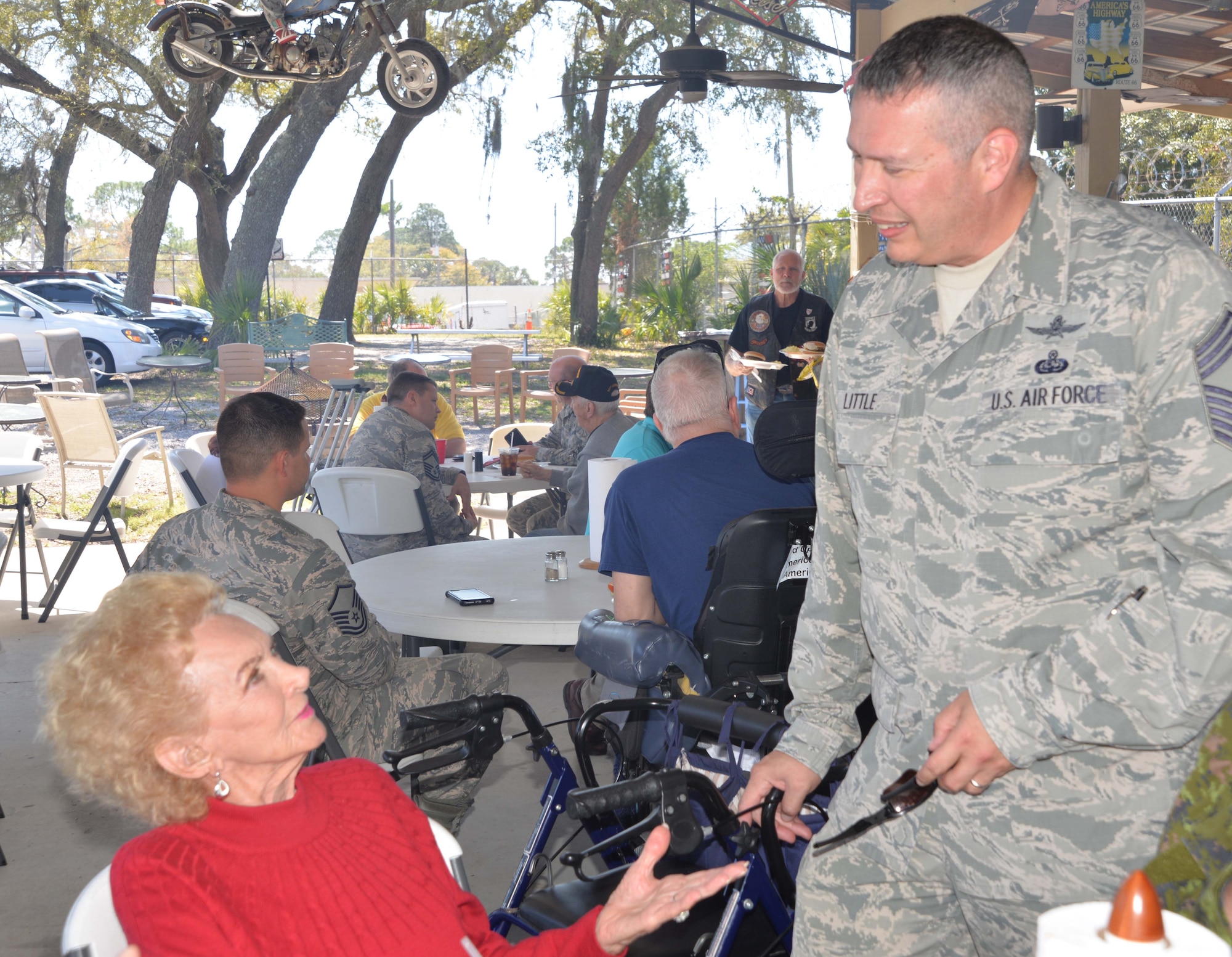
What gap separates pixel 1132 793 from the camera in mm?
1264

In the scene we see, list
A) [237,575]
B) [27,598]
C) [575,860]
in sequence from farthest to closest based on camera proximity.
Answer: [27,598], [237,575], [575,860]

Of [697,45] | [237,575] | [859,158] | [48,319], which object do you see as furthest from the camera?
[48,319]

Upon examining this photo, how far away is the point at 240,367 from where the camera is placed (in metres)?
13.7

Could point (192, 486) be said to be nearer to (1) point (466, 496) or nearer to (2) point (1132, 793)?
(1) point (466, 496)

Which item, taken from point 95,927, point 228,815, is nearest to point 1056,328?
point 228,815

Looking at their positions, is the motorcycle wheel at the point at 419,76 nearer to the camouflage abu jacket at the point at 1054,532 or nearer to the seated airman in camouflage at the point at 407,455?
the seated airman in camouflage at the point at 407,455

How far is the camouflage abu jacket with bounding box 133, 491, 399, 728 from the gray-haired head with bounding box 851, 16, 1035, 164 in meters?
A: 1.96

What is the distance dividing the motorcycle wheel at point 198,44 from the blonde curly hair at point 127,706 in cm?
872

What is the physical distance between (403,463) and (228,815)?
4110 millimetres

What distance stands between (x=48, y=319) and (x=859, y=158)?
57.4ft

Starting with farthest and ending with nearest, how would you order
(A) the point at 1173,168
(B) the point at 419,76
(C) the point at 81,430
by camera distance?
(B) the point at 419,76 < (A) the point at 1173,168 < (C) the point at 81,430

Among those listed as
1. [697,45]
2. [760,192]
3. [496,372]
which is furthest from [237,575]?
[760,192]

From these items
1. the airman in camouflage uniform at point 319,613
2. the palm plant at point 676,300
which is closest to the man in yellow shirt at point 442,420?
the airman in camouflage uniform at point 319,613

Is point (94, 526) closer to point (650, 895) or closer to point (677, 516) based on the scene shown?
point (677, 516)
